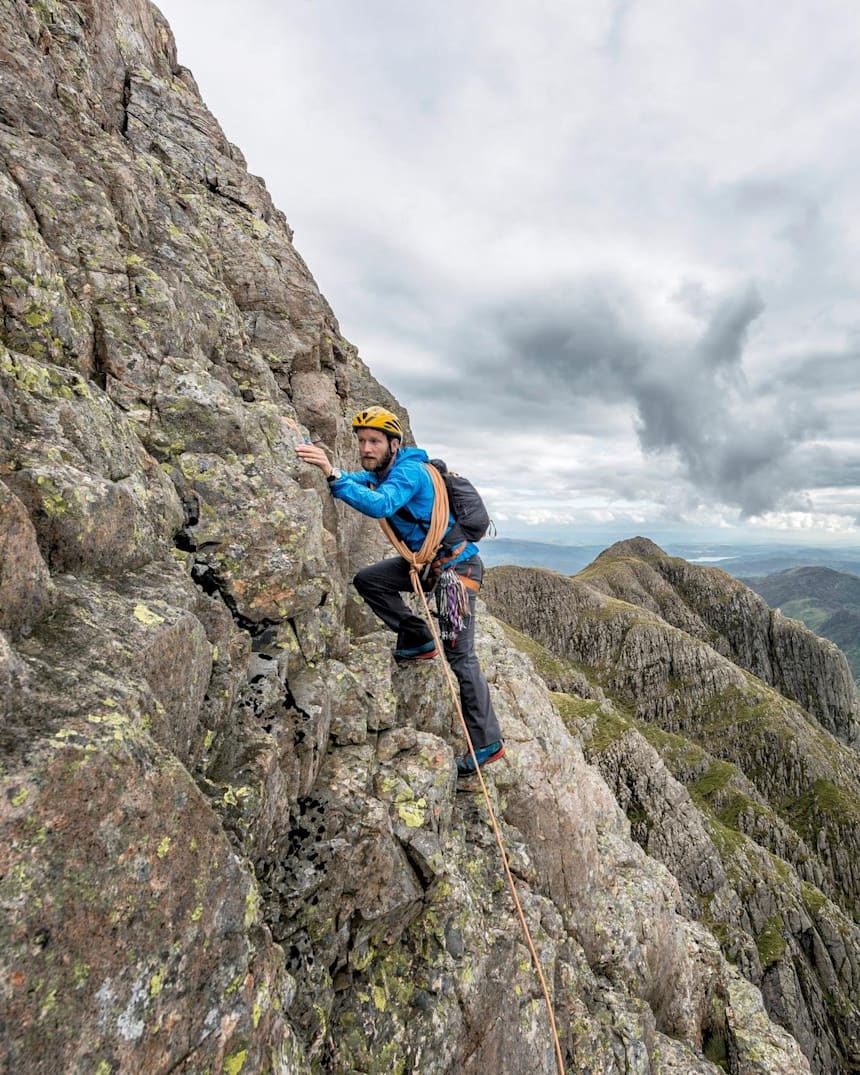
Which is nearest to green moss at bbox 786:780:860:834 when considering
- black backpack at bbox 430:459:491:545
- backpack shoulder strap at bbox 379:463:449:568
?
black backpack at bbox 430:459:491:545

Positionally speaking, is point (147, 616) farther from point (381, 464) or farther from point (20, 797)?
point (381, 464)

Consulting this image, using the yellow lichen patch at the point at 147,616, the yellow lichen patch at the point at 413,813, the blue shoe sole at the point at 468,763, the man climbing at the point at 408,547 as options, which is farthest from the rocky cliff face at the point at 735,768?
the yellow lichen patch at the point at 147,616

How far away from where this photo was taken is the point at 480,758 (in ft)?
44.7

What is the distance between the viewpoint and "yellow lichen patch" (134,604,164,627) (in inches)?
277

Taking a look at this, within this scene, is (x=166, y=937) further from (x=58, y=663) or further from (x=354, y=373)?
(x=354, y=373)

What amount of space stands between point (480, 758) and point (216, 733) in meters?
7.80

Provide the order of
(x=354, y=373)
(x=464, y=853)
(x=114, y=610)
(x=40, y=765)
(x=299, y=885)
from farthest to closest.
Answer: (x=354, y=373), (x=464, y=853), (x=299, y=885), (x=114, y=610), (x=40, y=765)

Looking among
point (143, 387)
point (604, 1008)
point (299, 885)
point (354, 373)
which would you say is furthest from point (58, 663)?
point (354, 373)

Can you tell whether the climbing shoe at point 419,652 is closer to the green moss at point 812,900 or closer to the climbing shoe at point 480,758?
the climbing shoe at point 480,758

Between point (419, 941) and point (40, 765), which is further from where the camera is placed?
point (419, 941)

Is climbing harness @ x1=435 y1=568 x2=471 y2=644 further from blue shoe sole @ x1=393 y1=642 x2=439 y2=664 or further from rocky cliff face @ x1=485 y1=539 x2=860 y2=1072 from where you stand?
rocky cliff face @ x1=485 y1=539 x2=860 y2=1072

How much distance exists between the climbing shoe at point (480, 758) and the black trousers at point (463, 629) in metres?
0.17

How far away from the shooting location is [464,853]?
1203 centimetres

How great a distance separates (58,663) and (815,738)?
597 feet
